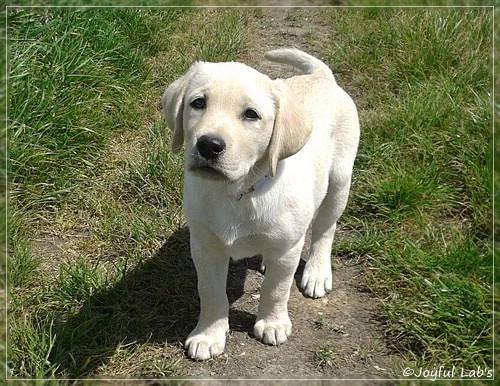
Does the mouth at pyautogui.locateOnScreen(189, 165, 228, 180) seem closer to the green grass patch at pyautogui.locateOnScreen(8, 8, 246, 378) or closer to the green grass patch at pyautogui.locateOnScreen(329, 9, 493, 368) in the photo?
the green grass patch at pyautogui.locateOnScreen(8, 8, 246, 378)

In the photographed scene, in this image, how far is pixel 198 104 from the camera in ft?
9.90

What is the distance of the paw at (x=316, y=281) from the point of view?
3.98 metres

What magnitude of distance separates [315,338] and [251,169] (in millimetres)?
1115

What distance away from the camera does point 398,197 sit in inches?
176

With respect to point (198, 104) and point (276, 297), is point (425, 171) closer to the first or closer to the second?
point (276, 297)

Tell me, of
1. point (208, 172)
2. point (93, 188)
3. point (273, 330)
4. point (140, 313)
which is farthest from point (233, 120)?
point (93, 188)

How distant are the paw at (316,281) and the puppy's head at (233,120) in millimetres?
1132

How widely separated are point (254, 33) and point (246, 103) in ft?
Answer: 12.4

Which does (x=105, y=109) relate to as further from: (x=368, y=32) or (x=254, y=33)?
(x=368, y=32)

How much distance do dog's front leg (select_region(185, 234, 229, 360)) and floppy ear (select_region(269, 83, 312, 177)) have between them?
0.63 meters

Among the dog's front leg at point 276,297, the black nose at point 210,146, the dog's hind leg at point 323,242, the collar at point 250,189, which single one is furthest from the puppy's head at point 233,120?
the dog's hind leg at point 323,242

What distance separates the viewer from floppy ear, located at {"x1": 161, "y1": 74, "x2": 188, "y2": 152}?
10.3ft

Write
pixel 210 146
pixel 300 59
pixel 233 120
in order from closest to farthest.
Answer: pixel 210 146, pixel 233 120, pixel 300 59

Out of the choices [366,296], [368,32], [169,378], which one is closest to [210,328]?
[169,378]
